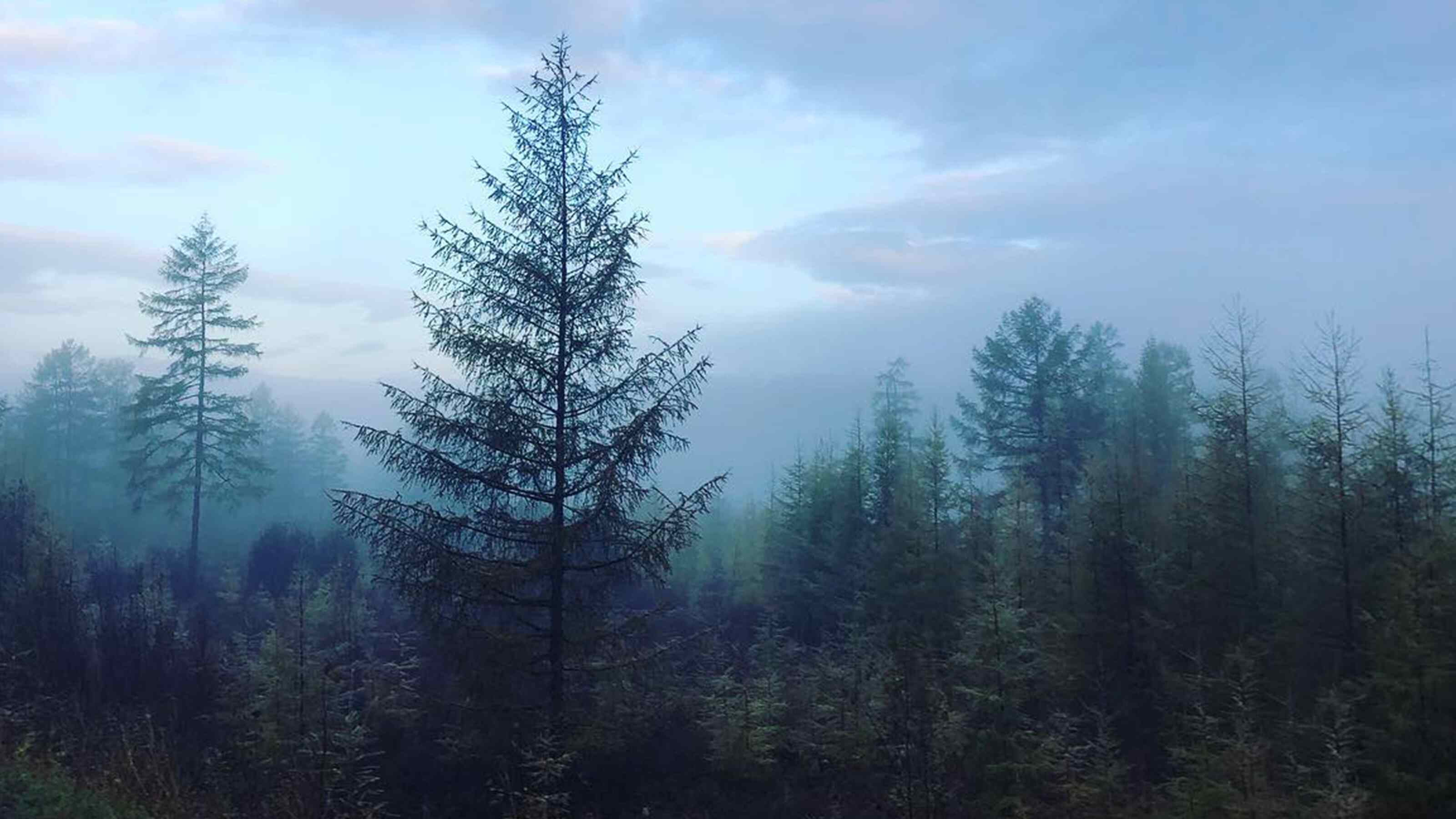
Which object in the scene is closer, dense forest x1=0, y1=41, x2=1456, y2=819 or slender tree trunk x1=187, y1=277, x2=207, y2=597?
dense forest x1=0, y1=41, x2=1456, y2=819

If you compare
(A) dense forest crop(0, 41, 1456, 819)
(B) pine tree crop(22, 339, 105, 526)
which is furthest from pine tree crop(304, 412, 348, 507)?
(A) dense forest crop(0, 41, 1456, 819)

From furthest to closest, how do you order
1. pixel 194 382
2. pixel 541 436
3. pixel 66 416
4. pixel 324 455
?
1. pixel 324 455
2. pixel 66 416
3. pixel 194 382
4. pixel 541 436

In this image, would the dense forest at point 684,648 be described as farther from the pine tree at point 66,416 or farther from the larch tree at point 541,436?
the pine tree at point 66,416

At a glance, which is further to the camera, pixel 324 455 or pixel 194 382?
pixel 324 455

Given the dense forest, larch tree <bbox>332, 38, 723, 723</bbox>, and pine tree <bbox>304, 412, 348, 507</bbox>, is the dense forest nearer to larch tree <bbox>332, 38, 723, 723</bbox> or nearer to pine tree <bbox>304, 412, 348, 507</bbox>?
larch tree <bbox>332, 38, 723, 723</bbox>

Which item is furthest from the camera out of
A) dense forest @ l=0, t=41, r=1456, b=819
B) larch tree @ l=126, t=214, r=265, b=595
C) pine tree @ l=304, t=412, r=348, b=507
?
pine tree @ l=304, t=412, r=348, b=507

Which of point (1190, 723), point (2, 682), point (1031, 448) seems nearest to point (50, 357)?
point (2, 682)

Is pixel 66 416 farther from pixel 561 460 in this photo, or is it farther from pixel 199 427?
pixel 561 460

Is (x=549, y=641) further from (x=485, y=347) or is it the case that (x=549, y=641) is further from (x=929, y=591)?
(x=929, y=591)

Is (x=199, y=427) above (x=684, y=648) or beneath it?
above

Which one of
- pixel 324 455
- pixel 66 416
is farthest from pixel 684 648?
pixel 324 455

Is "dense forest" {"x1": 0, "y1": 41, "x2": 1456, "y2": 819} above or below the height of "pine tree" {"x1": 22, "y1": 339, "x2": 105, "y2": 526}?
below

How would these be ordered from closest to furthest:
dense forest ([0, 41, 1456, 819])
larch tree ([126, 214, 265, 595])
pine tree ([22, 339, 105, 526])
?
dense forest ([0, 41, 1456, 819]) < larch tree ([126, 214, 265, 595]) < pine tree ([22, 339, 105, 526])

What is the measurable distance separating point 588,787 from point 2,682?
918cm
